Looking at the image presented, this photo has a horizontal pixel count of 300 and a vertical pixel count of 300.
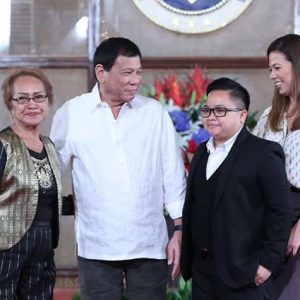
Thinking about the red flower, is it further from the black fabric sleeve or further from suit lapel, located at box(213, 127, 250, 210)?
the black fabric sleeve

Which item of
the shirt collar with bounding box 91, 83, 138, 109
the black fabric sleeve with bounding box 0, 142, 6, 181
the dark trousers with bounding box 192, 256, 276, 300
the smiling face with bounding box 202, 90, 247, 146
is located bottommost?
the dark trousers with bounding box 192, 256, 276, 300

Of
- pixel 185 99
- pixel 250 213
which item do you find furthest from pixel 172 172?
pixel 185 99

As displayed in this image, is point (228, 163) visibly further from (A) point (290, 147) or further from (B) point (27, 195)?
(B) point (27, 195)

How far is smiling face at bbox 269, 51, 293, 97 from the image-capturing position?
7.10ft

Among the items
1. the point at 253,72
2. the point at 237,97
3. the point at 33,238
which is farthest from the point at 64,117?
the point at 253,72

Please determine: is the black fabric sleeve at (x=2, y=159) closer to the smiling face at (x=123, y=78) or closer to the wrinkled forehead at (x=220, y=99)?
the smiling face at (x=123, y=78)

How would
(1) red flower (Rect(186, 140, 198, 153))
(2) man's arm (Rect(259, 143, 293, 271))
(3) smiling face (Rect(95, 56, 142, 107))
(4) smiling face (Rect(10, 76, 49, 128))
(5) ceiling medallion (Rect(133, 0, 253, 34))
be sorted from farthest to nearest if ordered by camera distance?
1. (5) ceiling medallion (Rect(133, 0, 253, 34))
2. (1) red flower (Rect(186, 140, 198, 153))
3. (3) smiling face (Rect(95, 56, 142, 107))
4. (4) smiling face (Rect(10, 76, 49, 128))
5. (2) man's arm (Rect(259, 143, 293, 271))

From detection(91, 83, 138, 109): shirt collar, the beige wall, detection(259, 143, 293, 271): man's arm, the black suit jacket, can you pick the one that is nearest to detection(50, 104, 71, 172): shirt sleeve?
detection(91, 83, 138, 109): shirt collar

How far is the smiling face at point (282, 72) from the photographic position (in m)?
2.16

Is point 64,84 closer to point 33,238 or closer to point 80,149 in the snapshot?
point 80,149

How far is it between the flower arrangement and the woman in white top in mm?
906

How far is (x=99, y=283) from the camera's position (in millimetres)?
2148

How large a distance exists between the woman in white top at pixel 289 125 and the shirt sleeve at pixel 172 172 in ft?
1.06

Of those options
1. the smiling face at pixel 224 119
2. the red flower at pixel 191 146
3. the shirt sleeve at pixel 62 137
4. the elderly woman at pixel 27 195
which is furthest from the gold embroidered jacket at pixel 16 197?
the red flower at pixel 191 146
